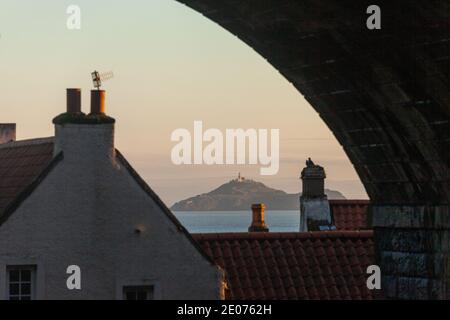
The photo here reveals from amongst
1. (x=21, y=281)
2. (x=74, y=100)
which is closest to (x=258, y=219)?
(x=74, y=100)

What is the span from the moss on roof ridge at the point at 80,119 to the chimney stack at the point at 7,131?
6.74 m

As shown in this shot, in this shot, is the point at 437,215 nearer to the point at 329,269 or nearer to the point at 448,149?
the point at 448,149

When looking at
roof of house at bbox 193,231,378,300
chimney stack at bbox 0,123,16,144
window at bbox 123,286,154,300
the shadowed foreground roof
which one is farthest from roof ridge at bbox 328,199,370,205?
window at bbox 123,286,154,300

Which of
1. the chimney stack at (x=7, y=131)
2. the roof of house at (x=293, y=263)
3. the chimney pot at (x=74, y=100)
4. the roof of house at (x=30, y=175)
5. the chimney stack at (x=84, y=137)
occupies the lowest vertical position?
the roof of house at (x=293, y=263)

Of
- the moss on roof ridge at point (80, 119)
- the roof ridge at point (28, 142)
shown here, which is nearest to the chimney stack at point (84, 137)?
the moss on roof ridge at point (80, 119)

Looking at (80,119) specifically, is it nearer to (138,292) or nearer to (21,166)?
(21,166)

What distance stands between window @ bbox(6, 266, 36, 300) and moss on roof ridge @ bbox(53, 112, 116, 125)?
2.10 metres

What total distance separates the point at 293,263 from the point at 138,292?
11.1ft

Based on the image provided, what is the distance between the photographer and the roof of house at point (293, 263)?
73.5ft

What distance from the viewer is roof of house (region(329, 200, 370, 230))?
30.0 meters

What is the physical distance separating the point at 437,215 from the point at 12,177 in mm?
10001

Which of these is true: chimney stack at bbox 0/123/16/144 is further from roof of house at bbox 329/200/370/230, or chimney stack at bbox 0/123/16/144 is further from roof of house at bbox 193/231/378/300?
roof of house at bbox 329/200/370/230

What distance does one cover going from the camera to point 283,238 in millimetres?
23719

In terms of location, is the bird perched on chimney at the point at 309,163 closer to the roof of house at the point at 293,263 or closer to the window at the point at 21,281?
the roof of house at the point at 293,263
